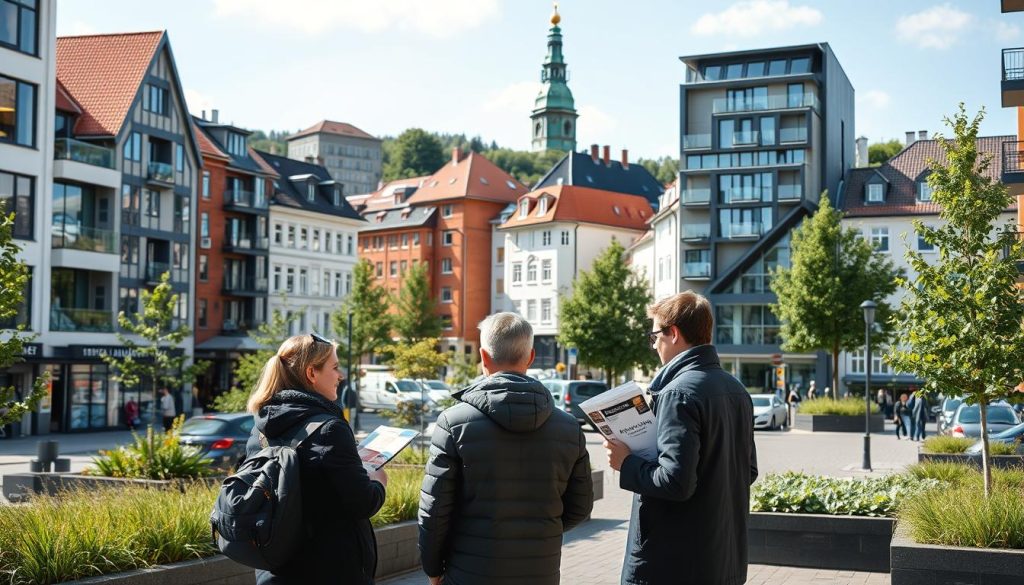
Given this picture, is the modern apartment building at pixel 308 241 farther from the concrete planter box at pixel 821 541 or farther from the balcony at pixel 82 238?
the concrete planter box at pixel 821 541

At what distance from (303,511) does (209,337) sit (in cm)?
5884

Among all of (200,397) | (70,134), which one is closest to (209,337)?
(200,397)

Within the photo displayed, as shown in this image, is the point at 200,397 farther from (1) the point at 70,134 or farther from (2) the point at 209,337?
(1) the point at 70,134

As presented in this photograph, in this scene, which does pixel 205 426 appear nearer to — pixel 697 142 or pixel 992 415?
pixel 992 415

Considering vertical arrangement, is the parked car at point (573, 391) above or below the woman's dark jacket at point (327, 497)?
below

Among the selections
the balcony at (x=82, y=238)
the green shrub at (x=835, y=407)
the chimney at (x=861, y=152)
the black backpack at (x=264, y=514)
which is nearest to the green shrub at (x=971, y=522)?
the black backpack at (x=264, y=514)

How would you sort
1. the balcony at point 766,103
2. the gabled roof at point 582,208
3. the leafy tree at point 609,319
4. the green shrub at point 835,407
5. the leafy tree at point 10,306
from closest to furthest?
the leafy tree at point 10,306 < the green shrub at point 835,407 < the leafy tree at point 609,319 < the balcony at point 766,103 < the gabled roof at point 582,208

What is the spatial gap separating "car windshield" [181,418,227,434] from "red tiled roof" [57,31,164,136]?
86.5 ft

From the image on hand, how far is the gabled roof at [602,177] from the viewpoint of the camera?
331 feet

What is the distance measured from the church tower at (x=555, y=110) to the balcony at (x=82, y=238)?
10059 centimetres

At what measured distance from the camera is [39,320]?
40.0m

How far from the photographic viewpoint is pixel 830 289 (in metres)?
48.1

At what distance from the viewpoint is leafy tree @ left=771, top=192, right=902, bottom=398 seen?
48.5 meters

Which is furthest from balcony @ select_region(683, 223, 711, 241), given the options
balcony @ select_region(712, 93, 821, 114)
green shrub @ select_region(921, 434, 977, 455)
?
green shrub @ select_region(921, 434, 977, 455)
